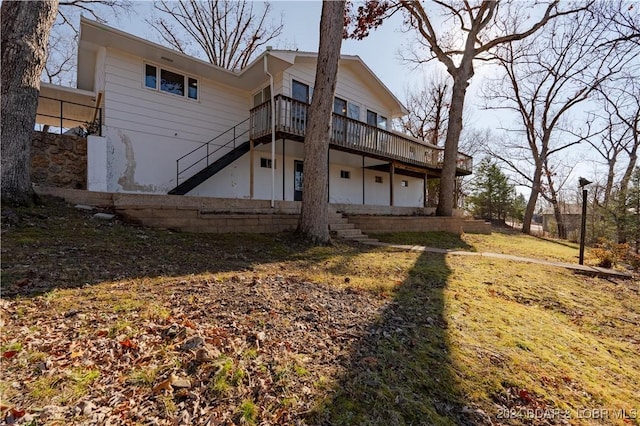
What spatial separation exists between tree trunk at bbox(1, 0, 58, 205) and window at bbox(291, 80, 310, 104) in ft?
24.8

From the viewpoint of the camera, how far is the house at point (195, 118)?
8938mm

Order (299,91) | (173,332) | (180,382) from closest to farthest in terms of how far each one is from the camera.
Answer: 1. (180,382)
2. (173,332)
3. (299,91)

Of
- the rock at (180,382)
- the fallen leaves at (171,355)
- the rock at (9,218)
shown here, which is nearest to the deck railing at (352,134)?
the rock at (9,218)

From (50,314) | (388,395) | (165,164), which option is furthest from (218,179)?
(388,395)

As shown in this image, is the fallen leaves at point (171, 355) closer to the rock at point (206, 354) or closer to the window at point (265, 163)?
the rock at point (206, 354)

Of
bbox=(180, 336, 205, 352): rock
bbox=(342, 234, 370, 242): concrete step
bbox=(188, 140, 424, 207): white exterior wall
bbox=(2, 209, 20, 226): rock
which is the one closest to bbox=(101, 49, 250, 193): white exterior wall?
bbox=(188, 140, 424, 207): white exterior wall

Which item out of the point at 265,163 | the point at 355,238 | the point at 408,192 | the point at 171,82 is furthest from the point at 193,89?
the point at 408,192

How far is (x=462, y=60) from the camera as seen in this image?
528 inches

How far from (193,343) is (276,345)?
595 millimetres

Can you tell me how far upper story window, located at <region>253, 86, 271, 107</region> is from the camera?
11.2 m

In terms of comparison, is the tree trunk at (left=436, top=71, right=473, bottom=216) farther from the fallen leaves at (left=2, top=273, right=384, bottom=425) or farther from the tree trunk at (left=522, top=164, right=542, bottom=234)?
the fallen leaves at (left=2, top=273, right=384, bottom=425)

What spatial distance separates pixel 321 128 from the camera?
7016 mm

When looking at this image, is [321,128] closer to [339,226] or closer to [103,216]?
[339,226]

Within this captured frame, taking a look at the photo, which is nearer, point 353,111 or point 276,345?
point 276,345
